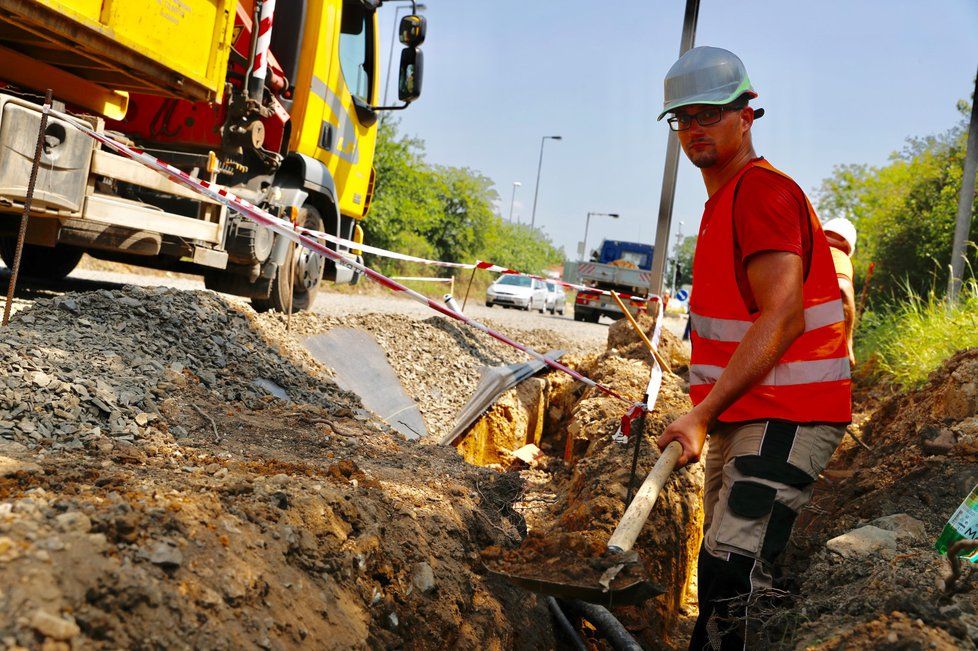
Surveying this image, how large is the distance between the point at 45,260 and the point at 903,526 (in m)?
9.06

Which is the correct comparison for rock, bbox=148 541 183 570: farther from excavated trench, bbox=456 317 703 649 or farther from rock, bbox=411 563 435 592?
excavated trench, bbox=456 317 703 649

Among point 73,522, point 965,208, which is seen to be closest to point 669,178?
point 965,208

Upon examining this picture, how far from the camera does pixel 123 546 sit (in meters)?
2.12

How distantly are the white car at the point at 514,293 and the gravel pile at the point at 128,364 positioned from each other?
79.1 feet

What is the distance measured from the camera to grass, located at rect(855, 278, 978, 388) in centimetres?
732

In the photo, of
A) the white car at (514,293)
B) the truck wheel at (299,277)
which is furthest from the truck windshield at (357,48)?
the white car at (514,293)

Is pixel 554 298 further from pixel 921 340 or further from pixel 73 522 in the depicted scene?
pixel 73 522

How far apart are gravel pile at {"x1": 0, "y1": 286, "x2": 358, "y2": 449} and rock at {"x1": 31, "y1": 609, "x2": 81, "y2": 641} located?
1.85 metres

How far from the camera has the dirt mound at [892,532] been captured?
2248 millimetres

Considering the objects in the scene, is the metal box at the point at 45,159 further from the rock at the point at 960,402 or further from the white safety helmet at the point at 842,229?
the rock at the point at 960,402

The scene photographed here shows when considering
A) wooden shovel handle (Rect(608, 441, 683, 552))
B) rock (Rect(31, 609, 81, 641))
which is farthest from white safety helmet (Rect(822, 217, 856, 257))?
rock (Rect(31, 609, 81, 641))

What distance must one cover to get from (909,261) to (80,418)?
14.8 meters

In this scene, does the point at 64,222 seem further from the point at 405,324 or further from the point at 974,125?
the point at 974,125

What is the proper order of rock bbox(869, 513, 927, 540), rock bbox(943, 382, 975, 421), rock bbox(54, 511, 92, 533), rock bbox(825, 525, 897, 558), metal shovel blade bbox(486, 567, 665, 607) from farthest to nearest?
rock bbox(943, 382, 975, 421) → rock bbox(869, 513, 927, 540) → rock bbox(825, 525, 897, 558) → metal shovel blade bbox(486, 567, 665, 607) → rock bbox(54, 511, 92, 533)
